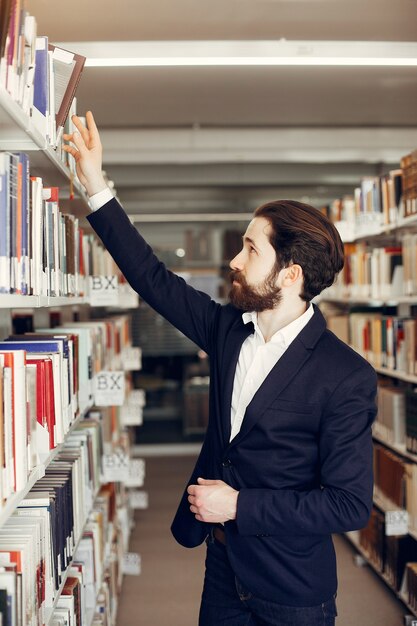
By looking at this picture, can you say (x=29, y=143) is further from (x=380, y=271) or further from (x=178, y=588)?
(x=178, y=588)

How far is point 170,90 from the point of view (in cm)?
568

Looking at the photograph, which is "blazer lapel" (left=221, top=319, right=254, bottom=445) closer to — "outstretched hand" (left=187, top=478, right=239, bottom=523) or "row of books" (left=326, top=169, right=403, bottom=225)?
"outstretched hand" (left=187, top=478, right=239, bottom=523)

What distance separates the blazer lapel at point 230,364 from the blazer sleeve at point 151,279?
141 mm

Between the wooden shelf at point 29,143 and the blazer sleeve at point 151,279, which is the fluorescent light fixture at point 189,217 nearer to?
the wooden shelf at point 29,143

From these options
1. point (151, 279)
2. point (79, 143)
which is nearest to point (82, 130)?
point (79, 143)

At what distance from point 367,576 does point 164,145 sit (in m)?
4.63

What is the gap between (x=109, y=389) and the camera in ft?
9.87

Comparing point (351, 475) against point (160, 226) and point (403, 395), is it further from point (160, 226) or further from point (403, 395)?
point (160, 226)

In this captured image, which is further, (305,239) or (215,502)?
(305,239)

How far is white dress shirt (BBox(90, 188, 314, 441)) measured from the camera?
77.4 inches

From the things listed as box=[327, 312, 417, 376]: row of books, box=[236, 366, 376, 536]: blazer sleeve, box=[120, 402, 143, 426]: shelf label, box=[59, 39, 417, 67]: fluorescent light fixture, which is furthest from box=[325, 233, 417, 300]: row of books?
Answer: box=[236, 366, 376, 536]: blazer sleeve

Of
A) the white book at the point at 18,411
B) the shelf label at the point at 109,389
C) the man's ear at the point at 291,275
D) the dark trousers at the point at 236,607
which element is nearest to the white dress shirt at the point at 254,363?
the man's ear at the point at 291,275

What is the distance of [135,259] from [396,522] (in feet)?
7.27

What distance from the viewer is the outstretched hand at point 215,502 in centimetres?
180
